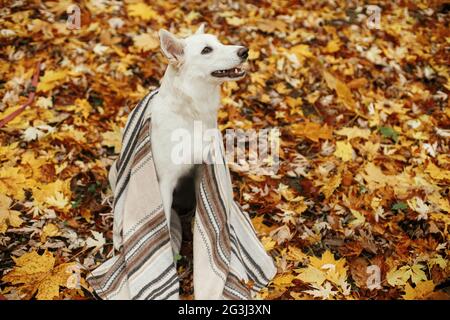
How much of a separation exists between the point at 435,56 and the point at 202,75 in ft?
12.7

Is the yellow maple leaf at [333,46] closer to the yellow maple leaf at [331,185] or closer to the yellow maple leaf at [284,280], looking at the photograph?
the yellow maple leaf at [331,185]

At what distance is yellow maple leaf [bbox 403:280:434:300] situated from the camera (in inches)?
115

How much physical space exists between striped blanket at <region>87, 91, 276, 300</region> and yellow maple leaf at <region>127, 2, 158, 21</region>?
9.40 ft

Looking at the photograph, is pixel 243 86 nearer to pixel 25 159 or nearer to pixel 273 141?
pixel 273 141

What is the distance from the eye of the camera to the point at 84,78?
4.52m

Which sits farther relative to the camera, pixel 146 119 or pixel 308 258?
pixel 308 258

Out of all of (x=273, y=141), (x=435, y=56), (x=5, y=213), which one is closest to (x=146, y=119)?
(x=5, y=213)

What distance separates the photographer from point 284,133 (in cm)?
426

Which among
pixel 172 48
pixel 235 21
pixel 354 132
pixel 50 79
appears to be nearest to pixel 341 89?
pixel 354 132

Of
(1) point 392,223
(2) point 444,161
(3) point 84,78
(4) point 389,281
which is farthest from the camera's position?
(3) point 84,78

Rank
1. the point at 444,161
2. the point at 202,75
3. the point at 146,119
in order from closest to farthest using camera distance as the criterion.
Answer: the point at 202,75 < the point at 146,119 < the point at 444,161

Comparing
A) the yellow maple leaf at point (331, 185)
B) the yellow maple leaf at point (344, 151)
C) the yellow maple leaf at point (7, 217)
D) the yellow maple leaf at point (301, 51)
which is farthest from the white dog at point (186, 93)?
the yellow maple leaf at point (301, 51)

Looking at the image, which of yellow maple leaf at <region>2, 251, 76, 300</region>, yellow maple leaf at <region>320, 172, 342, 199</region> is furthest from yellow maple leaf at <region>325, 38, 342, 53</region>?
yellow maple leaf at <region>2, 251, 76, 300</region>

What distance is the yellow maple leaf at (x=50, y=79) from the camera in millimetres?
4375
